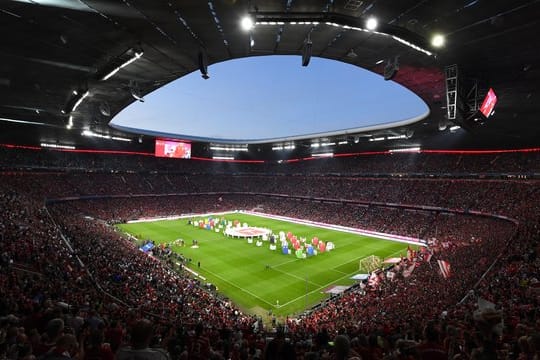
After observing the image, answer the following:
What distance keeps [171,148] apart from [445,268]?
1866 inches

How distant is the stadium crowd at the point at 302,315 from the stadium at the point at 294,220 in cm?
8

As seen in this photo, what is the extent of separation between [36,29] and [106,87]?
735 cm

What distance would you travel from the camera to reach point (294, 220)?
5350 centimetres

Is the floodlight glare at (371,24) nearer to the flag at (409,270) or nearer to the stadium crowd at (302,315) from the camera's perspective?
the stadium crowd at (302,315)

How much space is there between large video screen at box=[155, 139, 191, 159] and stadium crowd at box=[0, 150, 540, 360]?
10022 mm

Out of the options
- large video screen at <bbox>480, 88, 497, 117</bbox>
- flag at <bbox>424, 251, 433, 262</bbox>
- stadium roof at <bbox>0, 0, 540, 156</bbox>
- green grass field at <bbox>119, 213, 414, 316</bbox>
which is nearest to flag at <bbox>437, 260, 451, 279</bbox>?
flag at <bbox>424, 251, 433, 262</bbox>

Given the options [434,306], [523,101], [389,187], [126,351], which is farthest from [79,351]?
[389,187]

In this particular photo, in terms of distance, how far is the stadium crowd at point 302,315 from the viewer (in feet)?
14.3

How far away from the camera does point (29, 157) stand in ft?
144

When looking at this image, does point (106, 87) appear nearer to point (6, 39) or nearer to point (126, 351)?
point (6, 39)

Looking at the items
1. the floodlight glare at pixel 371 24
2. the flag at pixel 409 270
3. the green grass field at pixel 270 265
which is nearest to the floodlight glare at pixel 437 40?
the floodlight glare at pixel 371 24

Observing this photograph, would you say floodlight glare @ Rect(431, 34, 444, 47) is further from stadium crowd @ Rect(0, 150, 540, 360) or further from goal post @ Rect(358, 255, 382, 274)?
goal post @ Rect(358, 255, 382, 274)

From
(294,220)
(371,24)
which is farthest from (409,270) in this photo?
(294,220)

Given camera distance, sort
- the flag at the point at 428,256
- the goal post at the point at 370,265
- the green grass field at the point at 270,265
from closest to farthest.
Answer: the green grass field at the point at 270,265 < the flag at the point at 428,256 < the goal post at the point at 370,265
